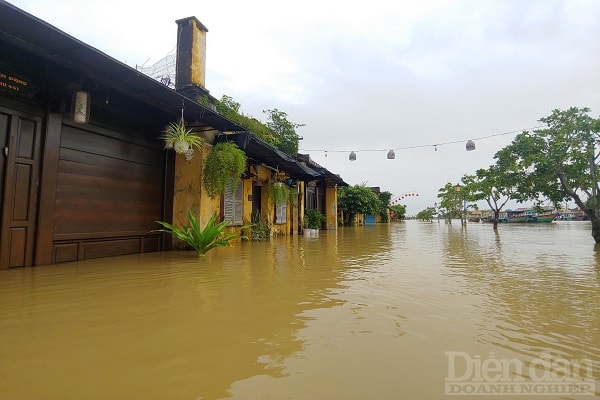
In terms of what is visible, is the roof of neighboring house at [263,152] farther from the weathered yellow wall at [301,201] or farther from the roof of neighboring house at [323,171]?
the roof of neighboring house at [323,171]

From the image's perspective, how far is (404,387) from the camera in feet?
5.05

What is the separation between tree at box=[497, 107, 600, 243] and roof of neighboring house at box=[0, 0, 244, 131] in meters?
10.6

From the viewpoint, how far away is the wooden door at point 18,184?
433cm

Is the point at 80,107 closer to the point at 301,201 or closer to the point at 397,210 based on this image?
the point at 301,201

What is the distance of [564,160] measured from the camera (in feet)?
32.4

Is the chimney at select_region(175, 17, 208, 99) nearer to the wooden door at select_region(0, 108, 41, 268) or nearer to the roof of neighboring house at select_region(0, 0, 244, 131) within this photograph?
the roof of neighboring house at select_region(0, 0, 244, 131)

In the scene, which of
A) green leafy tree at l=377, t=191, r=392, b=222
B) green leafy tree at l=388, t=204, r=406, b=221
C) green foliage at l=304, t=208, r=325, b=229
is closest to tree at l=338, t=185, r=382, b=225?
green foliage at l=304, t=208, r=325, b=229

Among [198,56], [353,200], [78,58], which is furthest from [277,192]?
[353,200]

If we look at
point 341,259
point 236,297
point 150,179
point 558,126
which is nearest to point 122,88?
point 150,179

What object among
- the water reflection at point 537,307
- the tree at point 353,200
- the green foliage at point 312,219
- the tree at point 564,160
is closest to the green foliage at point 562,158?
the tree at point 564,160

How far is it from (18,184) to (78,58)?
78.5 inches

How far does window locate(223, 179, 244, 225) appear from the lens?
30.2 feet

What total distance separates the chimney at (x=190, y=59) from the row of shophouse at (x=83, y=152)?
79.1 inches

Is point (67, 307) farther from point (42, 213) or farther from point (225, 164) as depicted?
point (225, 164)
